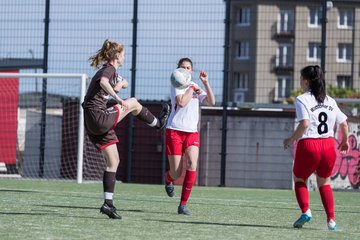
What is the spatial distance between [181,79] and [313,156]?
243 cm

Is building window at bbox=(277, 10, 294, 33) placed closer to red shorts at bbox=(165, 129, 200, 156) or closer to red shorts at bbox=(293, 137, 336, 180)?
red shorts at bbox=(165, 129, 200, 156)

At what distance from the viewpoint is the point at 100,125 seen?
1012 cm

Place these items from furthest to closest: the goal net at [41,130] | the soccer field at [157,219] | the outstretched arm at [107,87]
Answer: the goal net at [41,130]
the outstretched arm at [107,87]
the soccer field at [157,219]

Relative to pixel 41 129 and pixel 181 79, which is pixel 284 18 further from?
pixel 181 79

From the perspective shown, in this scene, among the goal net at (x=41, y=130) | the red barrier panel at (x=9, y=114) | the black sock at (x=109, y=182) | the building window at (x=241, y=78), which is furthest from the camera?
the building window at (x=241, y=78)

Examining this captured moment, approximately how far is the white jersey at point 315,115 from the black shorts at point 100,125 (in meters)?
2.02

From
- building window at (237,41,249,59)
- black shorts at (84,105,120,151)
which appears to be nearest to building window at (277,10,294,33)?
building window at (237,41,249,59)

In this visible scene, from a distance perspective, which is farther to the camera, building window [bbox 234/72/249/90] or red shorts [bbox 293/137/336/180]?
building window [bbox 234/72/249/90]

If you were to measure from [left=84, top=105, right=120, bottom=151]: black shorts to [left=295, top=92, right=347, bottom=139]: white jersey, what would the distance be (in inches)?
79.6

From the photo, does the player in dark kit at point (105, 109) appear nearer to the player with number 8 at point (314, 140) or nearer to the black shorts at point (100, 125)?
the black shorts at point (100, 125)

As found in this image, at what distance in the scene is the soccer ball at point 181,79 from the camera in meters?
11.2

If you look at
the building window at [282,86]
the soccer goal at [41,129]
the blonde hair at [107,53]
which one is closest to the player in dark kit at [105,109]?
the blonde hair at [107,53]

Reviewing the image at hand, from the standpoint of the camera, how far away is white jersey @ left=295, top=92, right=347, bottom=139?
9344 mm

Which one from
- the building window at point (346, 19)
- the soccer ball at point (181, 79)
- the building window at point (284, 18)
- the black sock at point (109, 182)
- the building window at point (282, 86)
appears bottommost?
the black sock at point (109, 182)
